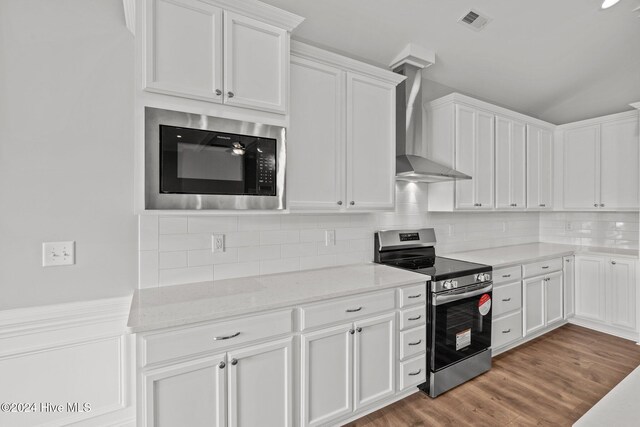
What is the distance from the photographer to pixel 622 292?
3434 millimetres

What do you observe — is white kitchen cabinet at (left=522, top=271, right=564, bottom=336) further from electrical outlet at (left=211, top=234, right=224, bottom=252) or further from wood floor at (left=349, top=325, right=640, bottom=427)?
electrical outlet at (left=211, top=234, right=224, bottom=252)

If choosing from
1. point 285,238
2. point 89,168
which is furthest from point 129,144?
point 285,238

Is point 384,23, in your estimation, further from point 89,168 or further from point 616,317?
point 616,317

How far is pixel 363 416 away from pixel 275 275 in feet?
3.72

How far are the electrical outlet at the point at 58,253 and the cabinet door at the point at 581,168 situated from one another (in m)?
5.07

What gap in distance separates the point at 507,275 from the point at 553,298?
1.05 metres

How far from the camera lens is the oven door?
2.36 m

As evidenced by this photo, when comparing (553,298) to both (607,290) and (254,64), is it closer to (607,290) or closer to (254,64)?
(607,290)

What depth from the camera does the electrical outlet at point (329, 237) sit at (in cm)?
264

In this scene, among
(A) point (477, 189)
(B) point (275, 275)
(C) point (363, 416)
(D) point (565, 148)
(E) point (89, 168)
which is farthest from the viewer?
(D) point (565, 148)

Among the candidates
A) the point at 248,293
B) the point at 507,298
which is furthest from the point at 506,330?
the point at 248,293

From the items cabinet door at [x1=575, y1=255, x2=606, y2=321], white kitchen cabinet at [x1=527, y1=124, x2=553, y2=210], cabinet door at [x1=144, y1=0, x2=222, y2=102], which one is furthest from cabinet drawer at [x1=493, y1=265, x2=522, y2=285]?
cabinet door at [x1=144, y1=0, x2=222, y2=102]

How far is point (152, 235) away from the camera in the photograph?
1980mm

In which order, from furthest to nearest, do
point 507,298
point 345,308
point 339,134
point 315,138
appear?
point 507,298
point 339,134
point 315,138
point 345,308
